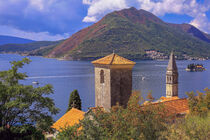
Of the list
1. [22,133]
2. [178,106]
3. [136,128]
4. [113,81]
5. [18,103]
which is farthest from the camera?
[178,106]

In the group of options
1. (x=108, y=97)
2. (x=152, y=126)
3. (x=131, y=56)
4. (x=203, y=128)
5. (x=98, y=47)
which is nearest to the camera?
(x=203, y=128)

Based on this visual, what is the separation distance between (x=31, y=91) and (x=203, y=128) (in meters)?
10.1

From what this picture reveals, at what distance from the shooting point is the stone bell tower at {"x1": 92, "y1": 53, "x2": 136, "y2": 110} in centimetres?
1488

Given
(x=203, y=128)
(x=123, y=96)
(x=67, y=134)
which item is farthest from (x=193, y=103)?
(x=67, y=134)

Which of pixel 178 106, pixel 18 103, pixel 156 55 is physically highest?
pixel 156 55

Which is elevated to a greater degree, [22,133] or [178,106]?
[178,106]

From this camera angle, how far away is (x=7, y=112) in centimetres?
1316

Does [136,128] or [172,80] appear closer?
[136,128]

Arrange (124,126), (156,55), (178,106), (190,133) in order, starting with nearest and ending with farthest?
(190,133), (124,126), (178,106), (156,55)

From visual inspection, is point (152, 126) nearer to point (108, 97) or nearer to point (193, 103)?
point (108, 97)

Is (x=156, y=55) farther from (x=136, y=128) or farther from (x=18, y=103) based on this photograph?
(x=136, y=128)

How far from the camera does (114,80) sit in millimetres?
14953

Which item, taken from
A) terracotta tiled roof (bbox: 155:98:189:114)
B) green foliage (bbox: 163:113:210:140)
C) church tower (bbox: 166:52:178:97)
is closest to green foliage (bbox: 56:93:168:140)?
green foliage (bbox: 163:113:210:140)

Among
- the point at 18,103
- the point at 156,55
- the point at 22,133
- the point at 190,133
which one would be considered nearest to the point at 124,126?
the point at 190,133
